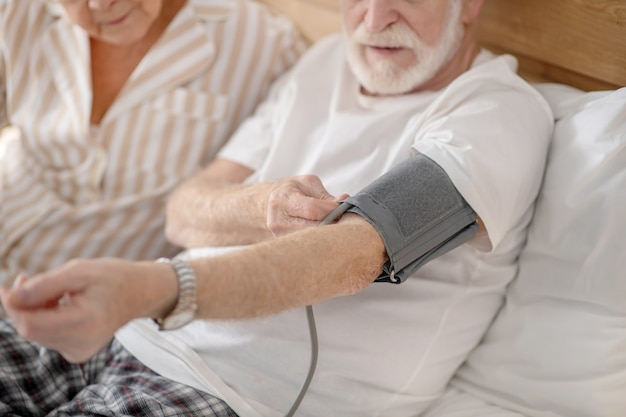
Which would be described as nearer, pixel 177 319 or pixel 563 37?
pixel 177 319

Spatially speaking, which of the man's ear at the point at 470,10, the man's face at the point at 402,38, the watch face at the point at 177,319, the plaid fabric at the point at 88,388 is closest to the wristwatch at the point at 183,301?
the watch face at the point at 177,319

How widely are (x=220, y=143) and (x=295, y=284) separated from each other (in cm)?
82

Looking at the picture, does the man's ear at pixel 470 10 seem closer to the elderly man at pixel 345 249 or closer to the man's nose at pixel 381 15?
the elderly man at pixel 345 249

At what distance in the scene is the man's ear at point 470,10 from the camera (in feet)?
4.65

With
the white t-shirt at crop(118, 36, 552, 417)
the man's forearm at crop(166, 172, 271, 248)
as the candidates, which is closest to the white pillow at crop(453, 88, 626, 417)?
the white t-shirt at crop(118, 36, 552, 417)

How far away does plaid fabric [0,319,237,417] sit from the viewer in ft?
4.11

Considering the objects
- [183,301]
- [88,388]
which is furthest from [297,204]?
[88,388]

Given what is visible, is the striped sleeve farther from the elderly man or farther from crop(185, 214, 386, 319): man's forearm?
crop(185, 214, 386, 319): man's forearm

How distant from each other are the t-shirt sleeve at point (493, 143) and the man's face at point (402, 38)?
4.0 inches

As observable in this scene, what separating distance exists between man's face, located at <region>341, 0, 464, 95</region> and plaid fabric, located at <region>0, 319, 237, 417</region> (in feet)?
2.19

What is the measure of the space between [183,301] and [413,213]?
364 mm

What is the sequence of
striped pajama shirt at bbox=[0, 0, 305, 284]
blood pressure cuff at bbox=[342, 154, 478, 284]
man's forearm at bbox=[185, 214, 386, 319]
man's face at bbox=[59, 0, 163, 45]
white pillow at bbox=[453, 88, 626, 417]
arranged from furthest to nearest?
1. striped pajama shirt at bbox=[0, 0, 305, 284]
2. man's face at bbox=[59, 0, 163, 45]
3. white pillow at bbox=[453, 88, 626, 417]
4. blood pressure cuff at bbox=[342, 154, 478, 284]
5. man's forearm at bbox=[185, 214, 386, 319]

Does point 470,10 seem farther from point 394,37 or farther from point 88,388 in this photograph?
point 88,388

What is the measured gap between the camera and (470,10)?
1.43 m
